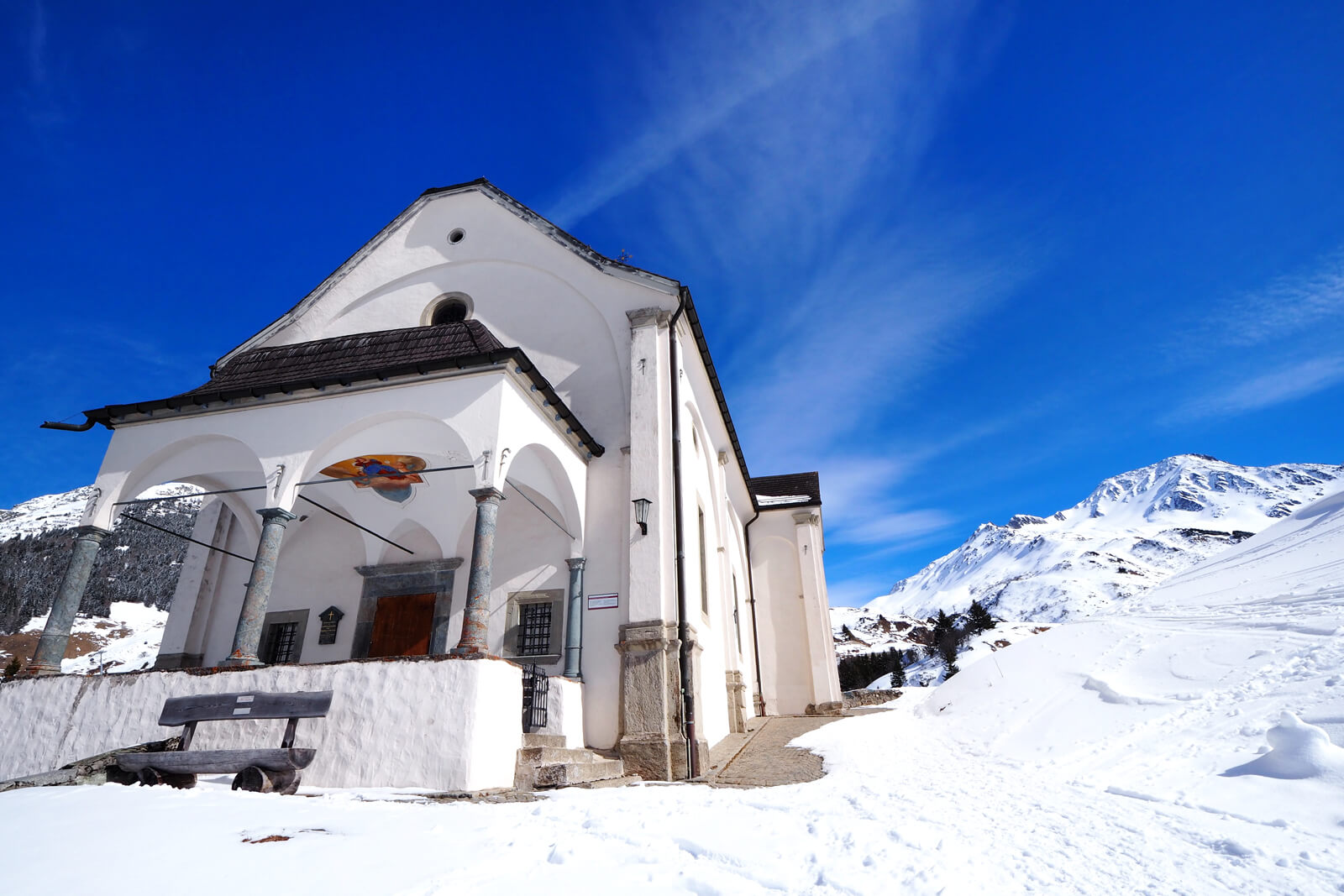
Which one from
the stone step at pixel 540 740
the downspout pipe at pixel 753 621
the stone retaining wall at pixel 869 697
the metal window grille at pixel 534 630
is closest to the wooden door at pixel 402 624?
the metal window grille at pixel 534 630

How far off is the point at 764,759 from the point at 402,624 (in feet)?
21.5

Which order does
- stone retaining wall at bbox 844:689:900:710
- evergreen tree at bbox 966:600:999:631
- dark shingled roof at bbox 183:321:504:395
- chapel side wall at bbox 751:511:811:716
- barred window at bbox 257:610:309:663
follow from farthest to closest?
1. evergreen tree at bbox 966:600:999:631
2. stone retaining wall at bbox 844:689:900:710
3. chapel side wall at bbox 751:511:811:716
4. barred window at bbox 257:610:309:663
5. dark shingled roof at bbox 183:321:504:395

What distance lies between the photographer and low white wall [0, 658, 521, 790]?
7391mm

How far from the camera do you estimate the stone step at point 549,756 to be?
8.13 m

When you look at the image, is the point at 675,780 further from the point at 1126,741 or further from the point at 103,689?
the point at 103,689

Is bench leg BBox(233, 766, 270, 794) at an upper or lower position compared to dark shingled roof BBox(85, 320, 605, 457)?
lower

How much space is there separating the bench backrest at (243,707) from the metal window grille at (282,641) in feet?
19.1

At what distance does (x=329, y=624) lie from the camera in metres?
12.5

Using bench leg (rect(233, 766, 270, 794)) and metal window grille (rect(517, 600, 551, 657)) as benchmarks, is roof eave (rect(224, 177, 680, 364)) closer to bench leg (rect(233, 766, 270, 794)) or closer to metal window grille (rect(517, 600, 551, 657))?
metal window grille (rect(517, 600, 551, 657))

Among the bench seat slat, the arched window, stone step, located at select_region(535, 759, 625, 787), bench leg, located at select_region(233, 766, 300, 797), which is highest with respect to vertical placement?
the arched window

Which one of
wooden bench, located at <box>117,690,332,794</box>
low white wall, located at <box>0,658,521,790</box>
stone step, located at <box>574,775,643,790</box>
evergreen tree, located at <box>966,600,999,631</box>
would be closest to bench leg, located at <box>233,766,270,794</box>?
wooden bench, located at <box>117,690,332,794</box>

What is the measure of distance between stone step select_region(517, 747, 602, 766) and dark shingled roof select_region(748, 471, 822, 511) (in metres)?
13.1

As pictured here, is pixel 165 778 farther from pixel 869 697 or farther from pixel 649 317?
pixel 869 697

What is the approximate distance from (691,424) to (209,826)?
1081 cm
